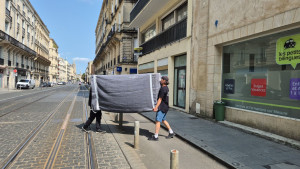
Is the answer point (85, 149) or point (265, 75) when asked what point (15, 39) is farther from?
point (265, 75)

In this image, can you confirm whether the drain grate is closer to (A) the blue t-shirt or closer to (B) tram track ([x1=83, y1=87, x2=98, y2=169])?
(A) the blue t-shirt

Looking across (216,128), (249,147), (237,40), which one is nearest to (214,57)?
(237,40)

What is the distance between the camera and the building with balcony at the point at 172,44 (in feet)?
33.6

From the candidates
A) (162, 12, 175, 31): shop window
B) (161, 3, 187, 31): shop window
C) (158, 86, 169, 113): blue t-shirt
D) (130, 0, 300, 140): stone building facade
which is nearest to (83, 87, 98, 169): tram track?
(158, 86, 169, 113): blue t-shirt

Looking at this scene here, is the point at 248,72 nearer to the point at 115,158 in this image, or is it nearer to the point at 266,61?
the point at 266,61

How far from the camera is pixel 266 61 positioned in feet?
19.9

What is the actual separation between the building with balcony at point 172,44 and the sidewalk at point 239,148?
379 cm

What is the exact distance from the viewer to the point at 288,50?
535 centimetres

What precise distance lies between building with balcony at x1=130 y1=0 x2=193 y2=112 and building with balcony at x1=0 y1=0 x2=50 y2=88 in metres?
23.3

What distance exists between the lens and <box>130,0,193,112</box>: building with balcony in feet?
33.6

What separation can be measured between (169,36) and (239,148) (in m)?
8.97

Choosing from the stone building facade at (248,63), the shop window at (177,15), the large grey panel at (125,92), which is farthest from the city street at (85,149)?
the shop window at (177,15)

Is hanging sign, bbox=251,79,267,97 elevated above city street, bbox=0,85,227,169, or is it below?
above

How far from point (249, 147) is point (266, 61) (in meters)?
2.94
